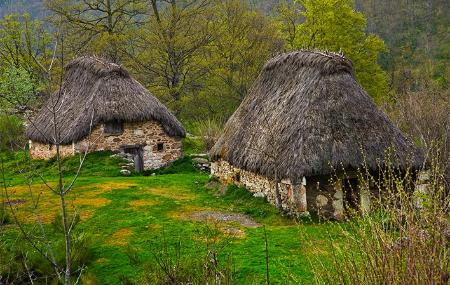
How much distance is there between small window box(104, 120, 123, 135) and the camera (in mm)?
21359

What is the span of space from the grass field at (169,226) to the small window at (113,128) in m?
1.76

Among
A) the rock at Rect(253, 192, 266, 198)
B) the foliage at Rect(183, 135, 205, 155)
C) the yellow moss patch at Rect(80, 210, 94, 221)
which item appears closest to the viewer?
the yellow moss patch at Rect(80, 210, 94, 221)

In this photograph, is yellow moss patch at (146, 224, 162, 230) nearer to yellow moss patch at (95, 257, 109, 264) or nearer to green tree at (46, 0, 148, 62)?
yellow moss patch at (95, 257, 109, 264)

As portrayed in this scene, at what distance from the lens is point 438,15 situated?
196 ft

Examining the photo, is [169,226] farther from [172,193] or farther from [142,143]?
[142,143]

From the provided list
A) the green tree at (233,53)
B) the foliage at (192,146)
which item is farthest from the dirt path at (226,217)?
the green tree at (233,53)

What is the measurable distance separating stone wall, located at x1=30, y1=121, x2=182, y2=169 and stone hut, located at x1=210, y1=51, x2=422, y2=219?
674 cm

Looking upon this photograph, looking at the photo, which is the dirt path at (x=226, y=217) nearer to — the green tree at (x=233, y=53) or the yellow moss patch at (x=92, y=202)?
the yellow moss patch at (x=92, y=202)

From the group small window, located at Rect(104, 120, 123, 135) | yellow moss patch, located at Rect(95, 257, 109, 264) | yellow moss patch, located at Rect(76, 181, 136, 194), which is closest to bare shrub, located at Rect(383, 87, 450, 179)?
yellow moss patch, located at Rect(76, 181, 136, 194)

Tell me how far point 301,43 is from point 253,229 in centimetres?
1816

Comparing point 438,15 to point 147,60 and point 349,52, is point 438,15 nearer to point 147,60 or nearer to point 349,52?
point 349,52

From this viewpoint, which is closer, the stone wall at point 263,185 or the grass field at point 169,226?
A: the grass field at point 169,226

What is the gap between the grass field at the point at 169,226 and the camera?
9.63 meters

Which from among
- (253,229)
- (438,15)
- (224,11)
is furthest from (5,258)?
(438,15)
